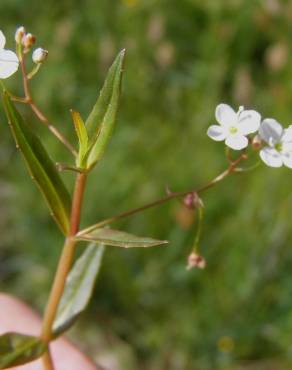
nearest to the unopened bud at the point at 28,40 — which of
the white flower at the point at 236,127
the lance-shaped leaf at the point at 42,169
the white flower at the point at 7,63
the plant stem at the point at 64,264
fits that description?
the white flower at the point at 7,63

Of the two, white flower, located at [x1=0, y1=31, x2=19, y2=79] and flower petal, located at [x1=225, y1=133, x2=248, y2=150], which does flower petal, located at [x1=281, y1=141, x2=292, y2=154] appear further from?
white flower, located at [x1=0, y1=31, x2=19, y2=79]

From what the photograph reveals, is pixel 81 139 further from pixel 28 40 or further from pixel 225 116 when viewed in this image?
pixel 225 116

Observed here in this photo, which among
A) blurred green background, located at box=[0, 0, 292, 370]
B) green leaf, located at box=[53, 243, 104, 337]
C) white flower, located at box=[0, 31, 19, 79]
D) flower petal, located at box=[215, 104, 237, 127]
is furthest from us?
blurred green background, located at box=[0, 0, 292, 370]

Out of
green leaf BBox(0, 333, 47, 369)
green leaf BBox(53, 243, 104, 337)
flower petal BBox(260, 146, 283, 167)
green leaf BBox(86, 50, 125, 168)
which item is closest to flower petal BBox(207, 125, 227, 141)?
flower petal BBox(260, 146, 283, 167)

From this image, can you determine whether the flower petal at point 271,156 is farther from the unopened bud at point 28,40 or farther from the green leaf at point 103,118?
the unopened bud at point 28,40

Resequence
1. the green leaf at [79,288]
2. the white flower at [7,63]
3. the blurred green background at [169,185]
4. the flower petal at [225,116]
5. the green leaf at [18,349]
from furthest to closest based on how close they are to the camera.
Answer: the blurred green background at [169,185] < the green leaf at [79,288] < the green leaf at [18,349] < the flower petal at [225,116] < the white flower at [7,63]
